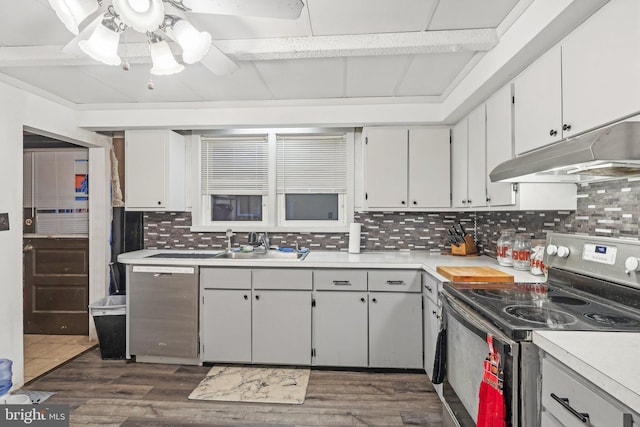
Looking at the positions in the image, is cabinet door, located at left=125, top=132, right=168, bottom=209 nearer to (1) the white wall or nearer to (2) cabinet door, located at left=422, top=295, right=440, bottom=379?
(1) the white wall

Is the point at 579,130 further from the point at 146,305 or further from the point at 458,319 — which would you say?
the point at 146,305

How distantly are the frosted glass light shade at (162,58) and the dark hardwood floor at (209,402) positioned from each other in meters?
2.06

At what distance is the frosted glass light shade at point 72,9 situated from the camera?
1.20m

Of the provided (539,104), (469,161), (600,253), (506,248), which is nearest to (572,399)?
(600,253)

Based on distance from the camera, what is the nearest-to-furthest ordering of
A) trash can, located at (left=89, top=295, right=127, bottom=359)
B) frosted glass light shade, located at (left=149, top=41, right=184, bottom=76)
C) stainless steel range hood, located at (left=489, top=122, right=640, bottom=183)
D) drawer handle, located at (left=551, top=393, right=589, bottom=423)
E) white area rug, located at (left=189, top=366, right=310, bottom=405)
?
drawer handle, located at (left=551, top=393, right=589, bottom=423) → stainless steel range hood, located at (left=489, top=122, right=640, bottom=183) → frosted glass light shade, located at (left=149, top=41, right=184, bottom=76) → white area rug, located at (left=189, top=366, right=310, bottom=405) → trash can, located at (left=89, top=295, right=127, bottom=359)

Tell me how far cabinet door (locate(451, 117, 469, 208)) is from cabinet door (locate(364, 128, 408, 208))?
417 mm

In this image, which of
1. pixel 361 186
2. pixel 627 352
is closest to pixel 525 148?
pixel 627 352

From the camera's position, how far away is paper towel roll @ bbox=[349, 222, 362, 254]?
10.8ft

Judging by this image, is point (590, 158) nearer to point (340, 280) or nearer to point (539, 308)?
point (539, 308)

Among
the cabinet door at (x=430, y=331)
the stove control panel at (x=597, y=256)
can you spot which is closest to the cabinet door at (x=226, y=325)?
the cabinet door at (x=430, y=331)

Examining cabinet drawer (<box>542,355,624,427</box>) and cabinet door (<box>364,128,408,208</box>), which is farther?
cabinet door (<box>364,128,408,208</box>)

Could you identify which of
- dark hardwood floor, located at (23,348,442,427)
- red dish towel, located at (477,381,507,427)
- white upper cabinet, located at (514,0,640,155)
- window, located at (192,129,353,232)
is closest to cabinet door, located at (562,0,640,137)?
white upper cabinet, located at (514,0,640,155)

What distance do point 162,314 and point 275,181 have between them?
158cm

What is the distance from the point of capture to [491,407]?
129cm
